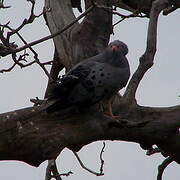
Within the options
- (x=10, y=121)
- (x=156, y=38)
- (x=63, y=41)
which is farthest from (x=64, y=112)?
(x=63, y=41)

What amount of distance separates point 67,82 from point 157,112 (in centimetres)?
75

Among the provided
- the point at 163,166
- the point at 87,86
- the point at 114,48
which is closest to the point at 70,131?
the point at 87,86

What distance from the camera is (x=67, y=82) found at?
14.8 feet

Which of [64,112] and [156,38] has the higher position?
[156,38]

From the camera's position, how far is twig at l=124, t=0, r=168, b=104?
4.72m

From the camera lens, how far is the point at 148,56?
191 inches

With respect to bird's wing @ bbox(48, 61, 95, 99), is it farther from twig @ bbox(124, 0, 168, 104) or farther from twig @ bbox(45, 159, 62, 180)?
twig @ bbox(45, 159, 62, 180)

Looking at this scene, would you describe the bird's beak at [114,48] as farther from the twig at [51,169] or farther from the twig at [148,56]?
the twig at [51,169]

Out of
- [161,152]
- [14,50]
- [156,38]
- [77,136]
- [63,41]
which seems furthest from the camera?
[63,41]

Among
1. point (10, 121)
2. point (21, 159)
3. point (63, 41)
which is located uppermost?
point (63, 41)

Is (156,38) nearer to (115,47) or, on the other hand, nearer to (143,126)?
(115,47)

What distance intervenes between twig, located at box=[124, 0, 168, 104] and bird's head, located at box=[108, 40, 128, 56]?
0.44 m

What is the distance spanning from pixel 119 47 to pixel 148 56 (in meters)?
0.59

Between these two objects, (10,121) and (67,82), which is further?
(67,82)
